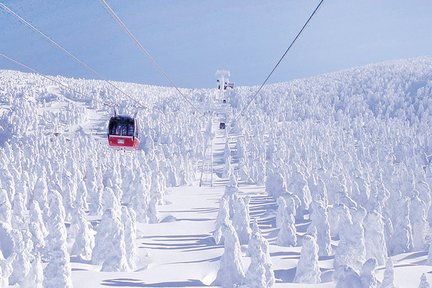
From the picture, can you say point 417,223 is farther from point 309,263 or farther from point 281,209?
point 309,263

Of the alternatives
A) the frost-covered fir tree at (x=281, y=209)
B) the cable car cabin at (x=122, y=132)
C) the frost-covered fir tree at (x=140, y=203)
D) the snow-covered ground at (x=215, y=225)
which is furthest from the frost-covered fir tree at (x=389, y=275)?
the frost-covered fir tree at (x=140, y=203)

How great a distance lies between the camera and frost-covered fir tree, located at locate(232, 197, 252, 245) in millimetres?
52125

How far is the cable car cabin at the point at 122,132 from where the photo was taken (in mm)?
29734

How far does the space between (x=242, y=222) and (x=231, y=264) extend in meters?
16.0

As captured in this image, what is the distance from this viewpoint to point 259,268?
97.4ft

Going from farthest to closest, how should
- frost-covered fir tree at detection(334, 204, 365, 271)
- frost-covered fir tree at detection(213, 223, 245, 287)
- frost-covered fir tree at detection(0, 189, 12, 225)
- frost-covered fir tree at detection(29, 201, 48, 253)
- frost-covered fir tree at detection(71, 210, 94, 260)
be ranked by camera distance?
frost-covered fir tree at detection(0, 189, 12, 225) → frost-covered fir tree at detection(29, 201, 48, 253) → frost-covered fir tree at detection(71, 210, 94, 260) → frost-covered fir tree at detection(334, 204, 365, 271) → frost-covered fir tree at detection(213, 223, 245, 287)

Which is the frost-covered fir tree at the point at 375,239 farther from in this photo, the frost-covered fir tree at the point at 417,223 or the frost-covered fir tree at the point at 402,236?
the frost-covered fir tree at the point at 417,223

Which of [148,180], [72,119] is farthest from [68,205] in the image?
[72,119]

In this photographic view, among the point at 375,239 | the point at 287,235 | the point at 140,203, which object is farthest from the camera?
the point at 140,203

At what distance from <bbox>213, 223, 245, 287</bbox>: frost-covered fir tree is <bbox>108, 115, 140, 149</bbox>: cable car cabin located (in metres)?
11.2

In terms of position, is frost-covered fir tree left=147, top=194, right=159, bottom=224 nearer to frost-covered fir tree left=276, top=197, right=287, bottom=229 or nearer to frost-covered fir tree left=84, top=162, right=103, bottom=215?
frost-covered fir tree left=84, top=162, right=103, bottom=215

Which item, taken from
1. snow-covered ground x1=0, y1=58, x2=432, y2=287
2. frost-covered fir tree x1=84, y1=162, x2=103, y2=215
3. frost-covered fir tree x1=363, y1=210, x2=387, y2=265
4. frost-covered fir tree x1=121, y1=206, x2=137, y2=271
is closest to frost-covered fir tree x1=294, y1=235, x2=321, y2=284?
snow-covered ground x1=0, y1=58, x2=432, y2=287

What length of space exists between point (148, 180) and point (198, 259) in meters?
33.7

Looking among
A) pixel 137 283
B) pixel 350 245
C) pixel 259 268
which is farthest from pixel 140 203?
pixel 259 268
